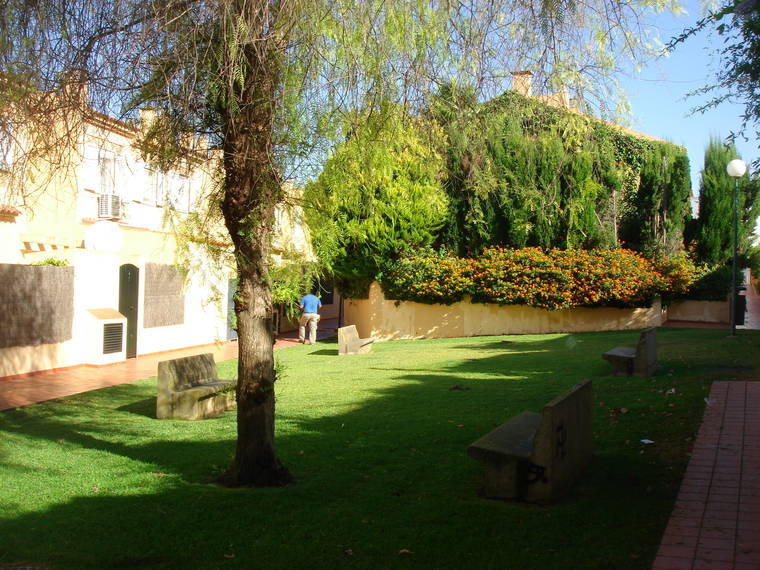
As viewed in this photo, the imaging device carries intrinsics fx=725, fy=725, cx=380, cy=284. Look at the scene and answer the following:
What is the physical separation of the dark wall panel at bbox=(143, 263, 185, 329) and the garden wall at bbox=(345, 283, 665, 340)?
6739 mm

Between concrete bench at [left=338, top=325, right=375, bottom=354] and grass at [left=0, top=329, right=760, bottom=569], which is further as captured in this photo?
concrete bench at [left=338, top=325, right=375, bottom=354]

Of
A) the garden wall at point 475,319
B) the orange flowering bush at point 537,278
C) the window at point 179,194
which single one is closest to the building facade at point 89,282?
the window at point 179,194

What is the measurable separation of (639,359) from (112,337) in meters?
11.6

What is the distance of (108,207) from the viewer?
60.0ft

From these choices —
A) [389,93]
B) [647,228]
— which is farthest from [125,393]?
[647,228]

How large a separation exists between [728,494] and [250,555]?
3508mm

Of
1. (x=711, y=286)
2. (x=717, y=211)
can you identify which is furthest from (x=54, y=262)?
(x=717, y=211)

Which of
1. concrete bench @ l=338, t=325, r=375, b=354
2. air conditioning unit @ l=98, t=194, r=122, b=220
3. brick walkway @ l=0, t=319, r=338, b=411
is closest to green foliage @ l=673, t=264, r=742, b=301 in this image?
concrete bench @ l=338, t=325, r=375, b=354

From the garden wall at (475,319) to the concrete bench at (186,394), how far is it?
1356 centimetres

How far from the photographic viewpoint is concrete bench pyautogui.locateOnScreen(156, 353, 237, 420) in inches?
391

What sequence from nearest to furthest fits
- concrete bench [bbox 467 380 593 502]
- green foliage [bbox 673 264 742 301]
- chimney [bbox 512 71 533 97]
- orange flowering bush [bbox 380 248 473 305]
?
concrete bench [bbox 467 380 593 502] < chimney [bbox 512 71 533 97] < green foliage [bbox 673 264 742 301] < orange flowering bush [bbox 380 248 473 305]

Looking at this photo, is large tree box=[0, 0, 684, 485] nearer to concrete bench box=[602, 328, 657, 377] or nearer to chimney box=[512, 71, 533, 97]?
chimney box=[512, 71, 533, 97]

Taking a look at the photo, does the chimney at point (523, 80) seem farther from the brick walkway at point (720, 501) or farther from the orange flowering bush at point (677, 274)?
the orange flowering bush at point (677, 274)

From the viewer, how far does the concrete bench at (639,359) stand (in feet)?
34.6
